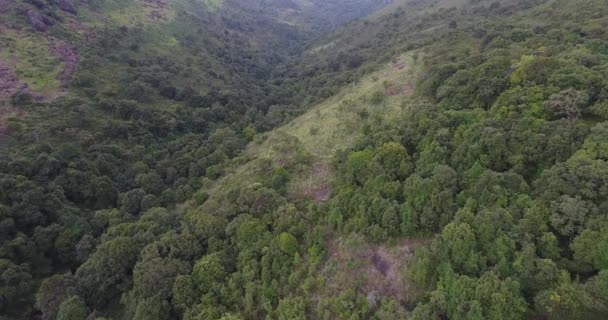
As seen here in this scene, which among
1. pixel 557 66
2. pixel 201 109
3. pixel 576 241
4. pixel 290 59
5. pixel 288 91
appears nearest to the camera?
pixel 576 241

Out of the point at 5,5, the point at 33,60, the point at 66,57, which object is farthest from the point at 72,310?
the point at 5,5

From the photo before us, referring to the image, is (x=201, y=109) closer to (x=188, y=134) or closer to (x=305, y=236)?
(x=188, y=134)

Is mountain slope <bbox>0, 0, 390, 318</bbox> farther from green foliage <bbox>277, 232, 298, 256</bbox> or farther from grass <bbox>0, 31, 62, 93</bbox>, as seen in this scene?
green foliage <bbox>277, 232, 298, 256</bbox>

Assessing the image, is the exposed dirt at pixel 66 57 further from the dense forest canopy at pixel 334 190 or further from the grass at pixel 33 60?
the grass at pixel 33 60

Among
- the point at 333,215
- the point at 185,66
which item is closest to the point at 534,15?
the point at 333,215

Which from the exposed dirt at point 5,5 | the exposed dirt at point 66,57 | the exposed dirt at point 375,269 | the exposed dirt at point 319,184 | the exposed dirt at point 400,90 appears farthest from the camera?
the exposed dirt at point 5,5

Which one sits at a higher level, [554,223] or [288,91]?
[554,223]

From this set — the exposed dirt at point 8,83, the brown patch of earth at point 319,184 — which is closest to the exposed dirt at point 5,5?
the exposed dirt at point 8,83
